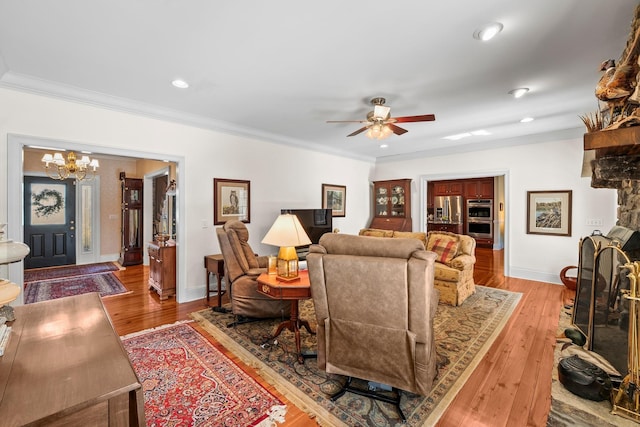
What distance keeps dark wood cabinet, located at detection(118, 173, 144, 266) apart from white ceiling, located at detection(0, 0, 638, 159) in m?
3.84

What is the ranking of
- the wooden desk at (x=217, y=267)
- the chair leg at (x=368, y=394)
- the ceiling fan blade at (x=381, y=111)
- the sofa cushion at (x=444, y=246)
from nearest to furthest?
1. the chair leg at (x=368, y=394)
2. the ceiling fan blade at (x=381, y=111)
3. the wooden desk at (x=217, y=267)
4. the sofa cushion at (x=444, y=246)

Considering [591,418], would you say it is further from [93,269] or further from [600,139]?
[93,269]

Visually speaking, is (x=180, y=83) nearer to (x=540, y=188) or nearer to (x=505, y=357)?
(x=505, y=357)

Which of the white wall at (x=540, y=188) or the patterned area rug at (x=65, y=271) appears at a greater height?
the white wall at (x=540, y=188)

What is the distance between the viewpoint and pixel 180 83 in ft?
9.81

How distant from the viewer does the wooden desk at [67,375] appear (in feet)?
2.85

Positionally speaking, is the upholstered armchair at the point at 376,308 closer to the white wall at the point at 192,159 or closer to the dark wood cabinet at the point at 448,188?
the white wall at the point at 192,159

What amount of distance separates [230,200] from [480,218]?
7.51m

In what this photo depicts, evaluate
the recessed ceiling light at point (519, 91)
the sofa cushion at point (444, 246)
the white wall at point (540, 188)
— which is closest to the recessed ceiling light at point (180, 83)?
the recessed ceiling light at point (519, 91)

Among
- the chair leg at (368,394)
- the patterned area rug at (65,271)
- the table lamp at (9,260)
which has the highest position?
the table lamp at (9,260)

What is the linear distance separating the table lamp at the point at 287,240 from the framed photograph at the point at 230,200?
2.09 meters

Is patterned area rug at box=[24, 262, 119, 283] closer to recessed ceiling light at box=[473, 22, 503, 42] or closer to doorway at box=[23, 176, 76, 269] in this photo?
doorway at box=[23, 176, 76, 269]

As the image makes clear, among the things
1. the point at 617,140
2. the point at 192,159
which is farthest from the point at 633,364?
the point at 192,159

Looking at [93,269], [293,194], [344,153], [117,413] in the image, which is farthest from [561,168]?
[93,269]
